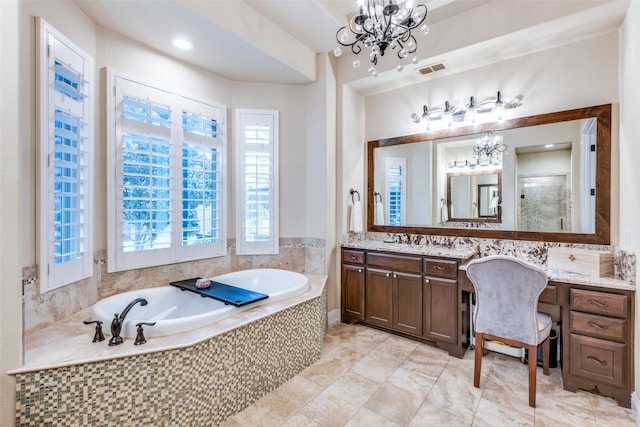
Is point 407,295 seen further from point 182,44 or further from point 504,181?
point 182,44

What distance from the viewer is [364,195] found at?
152 inches

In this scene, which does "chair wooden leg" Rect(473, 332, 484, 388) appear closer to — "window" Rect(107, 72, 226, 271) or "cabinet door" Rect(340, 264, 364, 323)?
"cabinet door" Rect(340, 264, 364, 323)

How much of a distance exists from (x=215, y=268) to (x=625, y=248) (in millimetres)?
3640

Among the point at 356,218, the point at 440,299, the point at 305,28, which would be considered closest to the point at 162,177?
the point at 305,28

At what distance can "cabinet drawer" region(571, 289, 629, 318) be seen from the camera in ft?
6.54

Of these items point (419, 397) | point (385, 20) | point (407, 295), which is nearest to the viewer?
point (385, 20)

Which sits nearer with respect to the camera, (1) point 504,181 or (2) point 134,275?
(2) point 134,275

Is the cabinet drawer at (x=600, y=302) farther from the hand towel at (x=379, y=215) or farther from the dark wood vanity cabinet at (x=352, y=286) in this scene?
the hand towel at (x=379, y=215)

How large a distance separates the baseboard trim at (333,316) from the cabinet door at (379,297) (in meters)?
0.40

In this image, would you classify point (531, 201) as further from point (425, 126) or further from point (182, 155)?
point (182, 155)

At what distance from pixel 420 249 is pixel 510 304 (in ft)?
3.40

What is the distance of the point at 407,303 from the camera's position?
3000 mm

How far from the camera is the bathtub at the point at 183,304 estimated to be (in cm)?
186

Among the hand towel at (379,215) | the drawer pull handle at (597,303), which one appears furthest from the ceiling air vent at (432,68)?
the drawer pull handle at (597,303)
